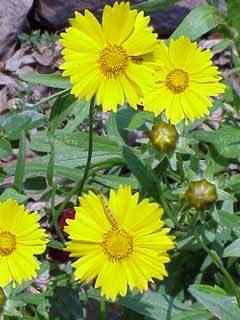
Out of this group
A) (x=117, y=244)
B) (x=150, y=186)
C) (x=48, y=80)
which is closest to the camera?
(x=117, y=244)

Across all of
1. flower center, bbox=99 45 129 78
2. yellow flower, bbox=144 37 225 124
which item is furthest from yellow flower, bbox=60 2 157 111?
yellow flower, bbox=144 37 225 124

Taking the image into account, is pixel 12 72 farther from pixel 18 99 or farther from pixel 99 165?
pixel 99 165

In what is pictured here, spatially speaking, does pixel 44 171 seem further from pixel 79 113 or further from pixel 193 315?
pixel 193 315

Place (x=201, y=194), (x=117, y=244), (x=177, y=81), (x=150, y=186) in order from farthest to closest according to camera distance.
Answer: (x=150, y=186), (x=177, y=81), (x=201, y=194), (x=117, y=244)

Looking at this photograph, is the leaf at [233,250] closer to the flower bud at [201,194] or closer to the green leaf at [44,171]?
the flower bud at [201,194]

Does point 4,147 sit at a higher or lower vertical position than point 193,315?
higher

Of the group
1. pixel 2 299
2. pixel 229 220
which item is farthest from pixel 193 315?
pixel 2 299
